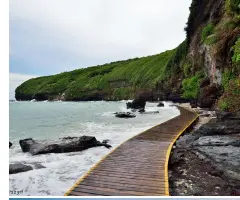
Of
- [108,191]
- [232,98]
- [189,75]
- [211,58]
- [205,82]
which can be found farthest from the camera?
[189,75]

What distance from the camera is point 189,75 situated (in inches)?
984

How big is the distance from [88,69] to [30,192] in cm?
7013

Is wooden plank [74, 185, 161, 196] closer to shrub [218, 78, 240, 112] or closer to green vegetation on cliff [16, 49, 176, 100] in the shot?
shrub [218, 78, 240, 112]

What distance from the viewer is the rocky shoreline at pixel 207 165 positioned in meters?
4.62

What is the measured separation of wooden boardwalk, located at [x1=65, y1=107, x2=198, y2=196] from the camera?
4.39 metres

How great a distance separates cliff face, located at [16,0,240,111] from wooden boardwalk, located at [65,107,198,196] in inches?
199

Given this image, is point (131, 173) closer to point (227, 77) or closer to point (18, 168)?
point (18, 168)

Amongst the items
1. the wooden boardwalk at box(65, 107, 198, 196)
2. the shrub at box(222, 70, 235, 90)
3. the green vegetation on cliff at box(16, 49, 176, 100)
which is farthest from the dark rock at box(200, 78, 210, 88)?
the green vegetation on cliff at box(16, 49, 176, 100)

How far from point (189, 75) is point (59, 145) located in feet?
62.4

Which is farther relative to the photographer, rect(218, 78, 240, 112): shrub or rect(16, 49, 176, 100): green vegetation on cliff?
rect(16, 49, 176, 100): green vegetation on cliff

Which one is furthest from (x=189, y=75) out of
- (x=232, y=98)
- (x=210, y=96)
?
(x=232, y=98)

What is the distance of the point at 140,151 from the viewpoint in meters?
6.57

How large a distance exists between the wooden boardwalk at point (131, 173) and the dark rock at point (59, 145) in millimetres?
1041
